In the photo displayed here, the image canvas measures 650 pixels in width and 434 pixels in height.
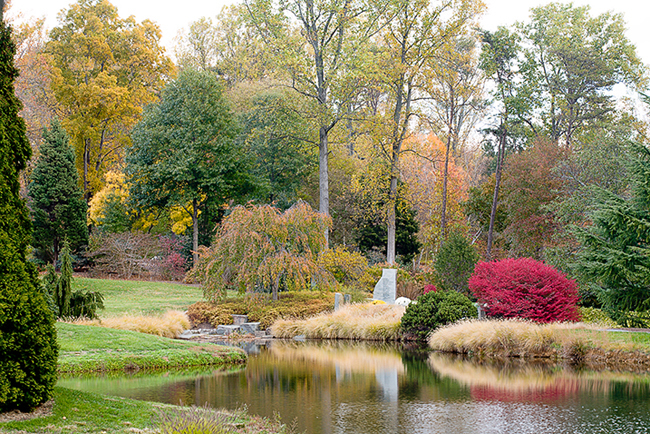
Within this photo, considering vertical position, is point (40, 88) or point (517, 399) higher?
point (40, 88)

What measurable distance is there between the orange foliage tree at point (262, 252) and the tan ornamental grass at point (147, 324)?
257cm

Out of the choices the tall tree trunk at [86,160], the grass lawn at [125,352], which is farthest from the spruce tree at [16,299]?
the tall tree trunk at [86,160]

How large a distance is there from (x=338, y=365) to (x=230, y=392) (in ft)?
12.4

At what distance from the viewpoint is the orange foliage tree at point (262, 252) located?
1912 centimetres

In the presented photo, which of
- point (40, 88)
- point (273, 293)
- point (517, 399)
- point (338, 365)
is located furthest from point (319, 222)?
point (40, 88)

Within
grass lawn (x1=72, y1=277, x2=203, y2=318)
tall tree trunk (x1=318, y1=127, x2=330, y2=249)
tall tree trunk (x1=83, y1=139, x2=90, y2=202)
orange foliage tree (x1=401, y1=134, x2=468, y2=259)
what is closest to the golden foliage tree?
tall tree trunk (x1=83, y1=139, x2=90, y2=202)

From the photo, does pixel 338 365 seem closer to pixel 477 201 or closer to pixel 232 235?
pixel 232 235

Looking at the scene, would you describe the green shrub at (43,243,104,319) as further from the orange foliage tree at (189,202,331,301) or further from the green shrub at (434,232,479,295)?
the green shrub at (434,232,479,295)

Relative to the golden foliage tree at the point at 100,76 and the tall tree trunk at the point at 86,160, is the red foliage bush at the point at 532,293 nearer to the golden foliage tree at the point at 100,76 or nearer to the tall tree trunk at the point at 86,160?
the golden foliage tree at the point at 100,76

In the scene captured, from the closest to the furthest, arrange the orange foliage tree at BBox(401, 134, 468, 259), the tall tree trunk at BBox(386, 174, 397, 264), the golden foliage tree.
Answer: the tall tree trunk at BBox(386, 174, 397, 264), the orange foliage tree at BBox(401, 134, 468, 259), the golden foliage tree

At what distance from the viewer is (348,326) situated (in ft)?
59.3

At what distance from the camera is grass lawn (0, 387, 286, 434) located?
611 centimetres

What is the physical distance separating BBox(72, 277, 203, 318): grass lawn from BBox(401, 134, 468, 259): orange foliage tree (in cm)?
1183

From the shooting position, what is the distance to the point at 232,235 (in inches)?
767
